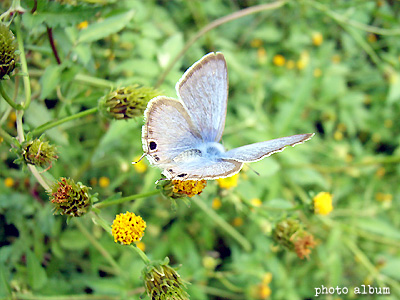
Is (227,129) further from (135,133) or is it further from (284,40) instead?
(284,40)

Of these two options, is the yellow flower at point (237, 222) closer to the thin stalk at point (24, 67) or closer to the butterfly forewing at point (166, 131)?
the butterfly forewing at point (166, 131)

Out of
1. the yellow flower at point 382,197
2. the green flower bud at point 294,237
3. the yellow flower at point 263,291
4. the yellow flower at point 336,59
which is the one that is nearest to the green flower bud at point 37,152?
the green flower bud at point 294,237

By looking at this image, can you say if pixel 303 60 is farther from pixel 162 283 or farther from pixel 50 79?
pixel 162 283

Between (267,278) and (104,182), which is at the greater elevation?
(104,182)

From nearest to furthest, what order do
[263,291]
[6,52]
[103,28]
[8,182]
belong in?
[6,52], [103,28], [8,182], [263,291]

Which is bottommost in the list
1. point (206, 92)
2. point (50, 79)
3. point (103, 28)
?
point (206, 92)

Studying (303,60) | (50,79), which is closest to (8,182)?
(50,79)
